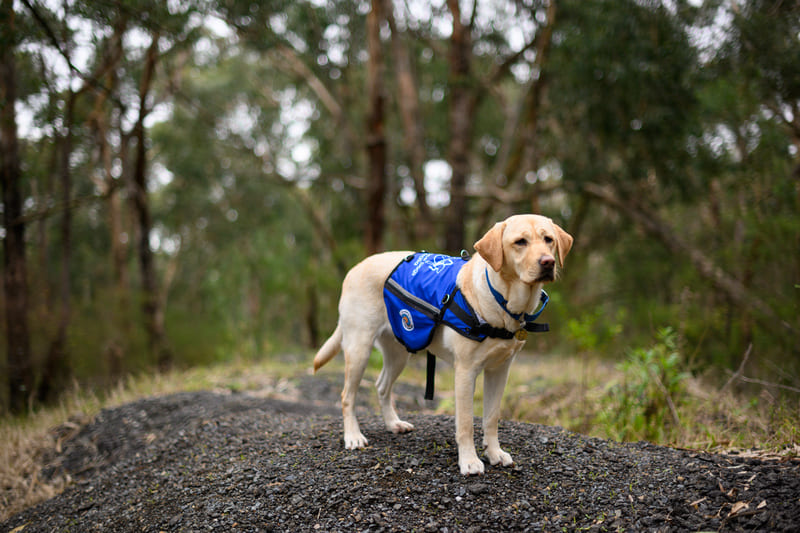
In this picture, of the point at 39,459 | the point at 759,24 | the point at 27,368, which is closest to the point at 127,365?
the point at 27,368

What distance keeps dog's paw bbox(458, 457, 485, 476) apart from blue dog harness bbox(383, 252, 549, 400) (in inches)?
20.8

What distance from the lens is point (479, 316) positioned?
327 cm

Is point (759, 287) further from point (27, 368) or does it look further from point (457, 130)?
point (27, 368)

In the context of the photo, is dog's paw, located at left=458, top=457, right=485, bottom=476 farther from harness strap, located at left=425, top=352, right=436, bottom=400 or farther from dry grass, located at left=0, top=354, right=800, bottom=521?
dry grass, located at left=0, top=354, right=800, bottom=521

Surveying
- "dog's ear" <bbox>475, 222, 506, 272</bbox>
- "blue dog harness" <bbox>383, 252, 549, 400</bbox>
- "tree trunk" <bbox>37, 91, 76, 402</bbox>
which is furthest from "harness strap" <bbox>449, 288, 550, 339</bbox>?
"tree trunk" <bbox>37, 91, 76, 402</bbox>

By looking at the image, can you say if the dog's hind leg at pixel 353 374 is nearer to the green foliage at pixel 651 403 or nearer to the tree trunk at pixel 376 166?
the green foliage at pixel 651 403

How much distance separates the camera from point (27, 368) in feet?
23.0

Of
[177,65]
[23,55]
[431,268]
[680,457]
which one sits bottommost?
[680,457]

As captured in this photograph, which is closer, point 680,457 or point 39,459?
point 680,457

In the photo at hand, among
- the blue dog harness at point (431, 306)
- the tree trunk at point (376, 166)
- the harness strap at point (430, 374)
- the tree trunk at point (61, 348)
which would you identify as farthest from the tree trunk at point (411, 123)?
the harness strap at point (430, 374)

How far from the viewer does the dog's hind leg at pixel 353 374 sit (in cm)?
384

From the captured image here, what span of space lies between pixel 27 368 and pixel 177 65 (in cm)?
1086

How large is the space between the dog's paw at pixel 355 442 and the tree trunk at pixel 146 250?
7.36 m

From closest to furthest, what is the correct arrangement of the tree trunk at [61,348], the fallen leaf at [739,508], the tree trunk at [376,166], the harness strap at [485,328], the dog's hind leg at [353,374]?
the fallen leaf at [739,508] → the harness strap at [485,328] → the dog's hind leg at [353,374] → the tree trunk at [61,348] → the tree trunk at [376,166]
